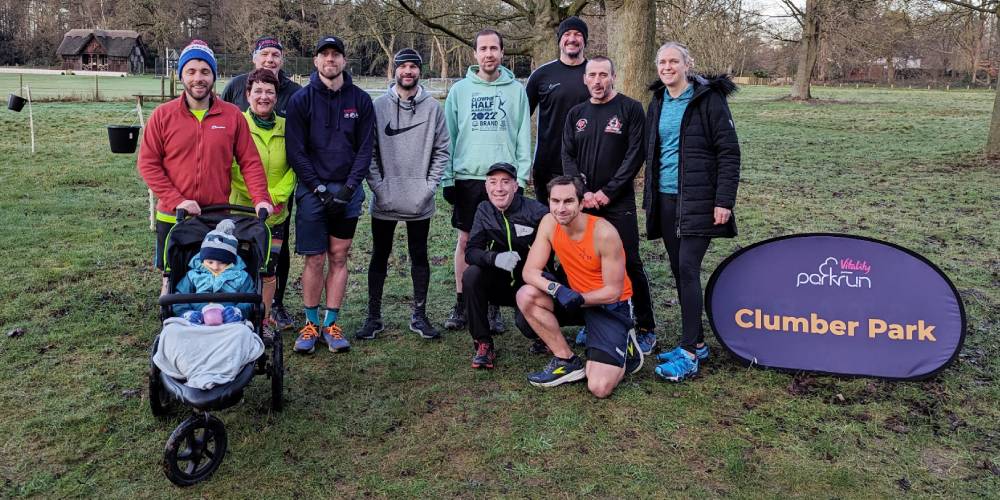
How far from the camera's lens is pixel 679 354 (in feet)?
16.0

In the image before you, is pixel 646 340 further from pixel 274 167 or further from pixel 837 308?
pixel 274 167

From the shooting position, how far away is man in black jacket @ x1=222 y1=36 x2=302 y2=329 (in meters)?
5.29

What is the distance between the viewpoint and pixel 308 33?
2190 inches

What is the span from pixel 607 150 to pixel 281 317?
108 inches

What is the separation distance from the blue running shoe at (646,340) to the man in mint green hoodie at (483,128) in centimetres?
135

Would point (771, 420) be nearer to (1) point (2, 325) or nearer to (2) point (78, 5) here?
(1) point (2, 325)

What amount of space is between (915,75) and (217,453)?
79795 mm

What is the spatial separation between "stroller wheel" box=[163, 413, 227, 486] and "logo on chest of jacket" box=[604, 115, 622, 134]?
297 centimetres

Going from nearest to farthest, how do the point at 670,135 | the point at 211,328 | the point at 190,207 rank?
the point at 211,328
the point at 190,207
the point at 670,135

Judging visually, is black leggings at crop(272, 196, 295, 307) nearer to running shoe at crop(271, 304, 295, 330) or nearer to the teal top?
running shoe at crop(271, 304, 295, 330)

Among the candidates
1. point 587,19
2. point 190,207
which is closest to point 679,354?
point 190,207

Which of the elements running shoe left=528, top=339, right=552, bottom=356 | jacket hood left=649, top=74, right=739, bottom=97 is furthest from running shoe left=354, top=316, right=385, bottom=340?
jacket hood left=649, top=74, right=739, bottom=97

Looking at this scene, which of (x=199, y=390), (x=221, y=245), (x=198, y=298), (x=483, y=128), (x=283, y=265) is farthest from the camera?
(x=283, y=265)

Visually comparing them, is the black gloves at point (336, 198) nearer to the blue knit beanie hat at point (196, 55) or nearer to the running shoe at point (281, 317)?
the blue knit beanie hat at point (196, 55)
